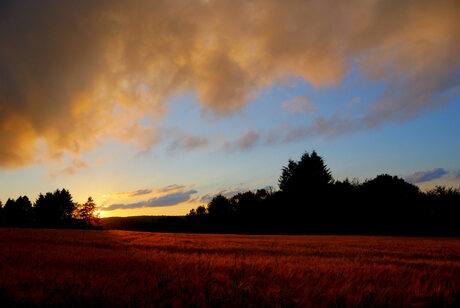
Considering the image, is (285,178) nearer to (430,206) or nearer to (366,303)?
(430,206)

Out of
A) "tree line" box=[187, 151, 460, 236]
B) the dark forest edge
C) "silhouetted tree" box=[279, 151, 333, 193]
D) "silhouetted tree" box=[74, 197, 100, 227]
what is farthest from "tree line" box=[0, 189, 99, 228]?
"silhouetted tree" box=[279, 151, 333, 193]

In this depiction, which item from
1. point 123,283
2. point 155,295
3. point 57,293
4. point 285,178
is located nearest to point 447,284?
point 155,295

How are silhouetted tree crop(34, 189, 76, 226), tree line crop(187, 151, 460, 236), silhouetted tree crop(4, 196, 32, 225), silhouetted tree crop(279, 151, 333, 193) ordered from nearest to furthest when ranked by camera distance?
tree line crop(187, 151, 460, 236)
silhouetted tree crop(279, 151, 333, 193)
silhouetted tree crop(34, 189, 76, 226)
silhouetted tree crop(4, 196, 32, 225)

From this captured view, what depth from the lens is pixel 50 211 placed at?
304 feet

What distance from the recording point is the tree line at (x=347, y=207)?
128 ft

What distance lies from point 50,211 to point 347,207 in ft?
332

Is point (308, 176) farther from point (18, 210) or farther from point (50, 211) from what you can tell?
point (18, 210)

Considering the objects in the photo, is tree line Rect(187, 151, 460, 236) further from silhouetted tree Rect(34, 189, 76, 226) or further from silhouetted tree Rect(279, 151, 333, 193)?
silhouetted tree Rect(34, 189, 76, 226)

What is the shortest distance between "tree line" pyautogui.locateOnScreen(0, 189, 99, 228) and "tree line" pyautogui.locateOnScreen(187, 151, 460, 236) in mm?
67055

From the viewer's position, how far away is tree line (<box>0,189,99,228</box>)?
92.8m

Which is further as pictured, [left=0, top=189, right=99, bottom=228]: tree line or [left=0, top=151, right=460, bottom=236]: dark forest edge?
[left=0, top=189, right=99, bottom=228]: tree line

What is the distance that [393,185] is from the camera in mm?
44156

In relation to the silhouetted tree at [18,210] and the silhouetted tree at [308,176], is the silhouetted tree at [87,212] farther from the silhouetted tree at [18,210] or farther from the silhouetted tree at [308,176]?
the silhouetted tree at [308,176]

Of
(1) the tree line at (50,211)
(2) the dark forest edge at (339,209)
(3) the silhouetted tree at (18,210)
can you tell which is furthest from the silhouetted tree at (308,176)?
(3) the silhouetted tree at (18,210)
